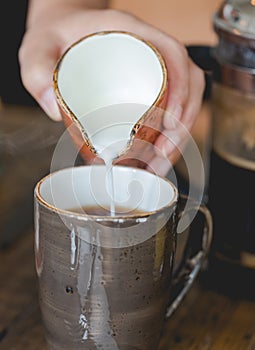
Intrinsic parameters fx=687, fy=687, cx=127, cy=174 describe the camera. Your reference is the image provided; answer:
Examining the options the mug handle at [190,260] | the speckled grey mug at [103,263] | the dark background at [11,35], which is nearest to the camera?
the speckled grey mug at [103,263]

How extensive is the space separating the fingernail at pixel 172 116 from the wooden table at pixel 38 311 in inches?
9.6

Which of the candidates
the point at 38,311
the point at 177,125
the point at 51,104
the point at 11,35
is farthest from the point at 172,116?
the point at 11,35

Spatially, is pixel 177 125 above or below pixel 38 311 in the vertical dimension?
above

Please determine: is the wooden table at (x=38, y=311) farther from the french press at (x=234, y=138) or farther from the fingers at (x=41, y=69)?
the fingers at (x=41, y=69)

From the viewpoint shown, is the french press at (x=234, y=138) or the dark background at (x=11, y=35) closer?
the french press at (x=234, y=138)

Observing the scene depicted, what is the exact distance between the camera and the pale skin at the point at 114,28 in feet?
2.65

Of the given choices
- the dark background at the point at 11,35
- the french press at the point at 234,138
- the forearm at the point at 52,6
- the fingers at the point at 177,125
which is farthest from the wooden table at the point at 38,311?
the dark background at the point at 11,35

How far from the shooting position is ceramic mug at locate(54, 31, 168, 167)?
74cm

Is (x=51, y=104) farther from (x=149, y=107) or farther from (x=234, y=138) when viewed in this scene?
(x=234, y=138)

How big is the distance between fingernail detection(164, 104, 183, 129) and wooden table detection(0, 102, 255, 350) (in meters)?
0.24

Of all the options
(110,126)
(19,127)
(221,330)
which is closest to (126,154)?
(110,126)

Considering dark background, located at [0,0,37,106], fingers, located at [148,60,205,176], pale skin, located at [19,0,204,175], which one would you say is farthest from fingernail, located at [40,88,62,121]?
dark background, located at [0,0,37,106]

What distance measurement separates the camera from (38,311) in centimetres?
87

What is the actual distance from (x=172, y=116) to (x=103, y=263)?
22 cm
